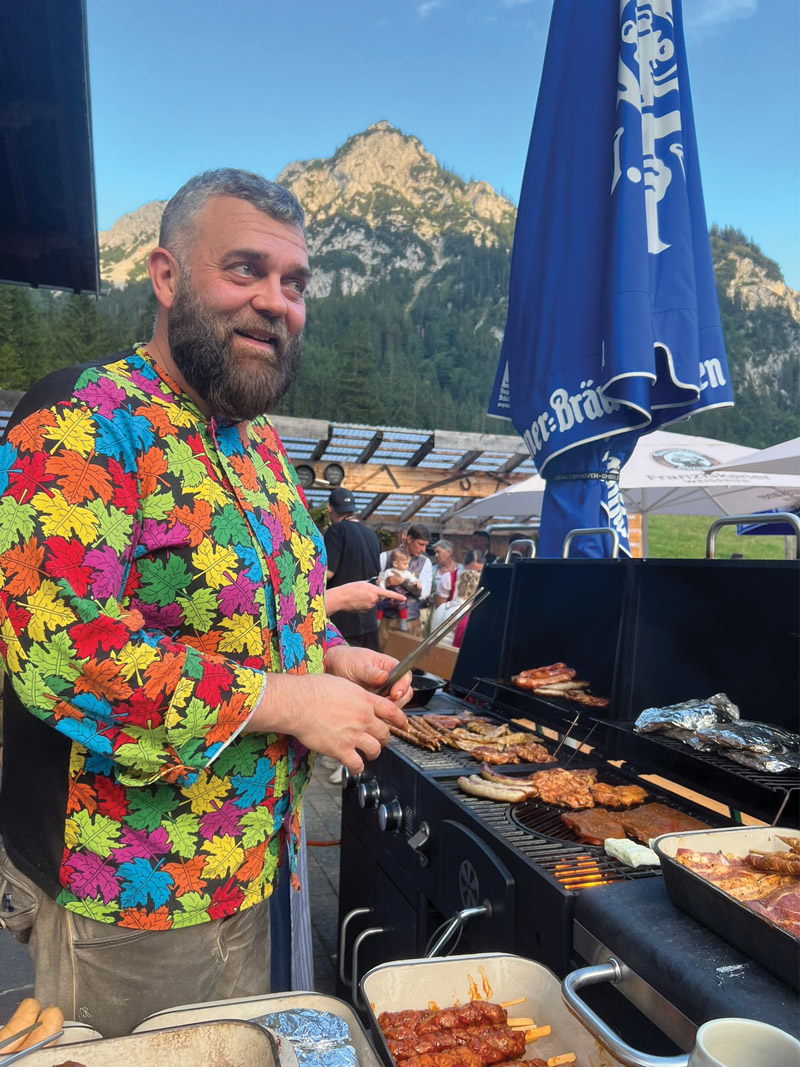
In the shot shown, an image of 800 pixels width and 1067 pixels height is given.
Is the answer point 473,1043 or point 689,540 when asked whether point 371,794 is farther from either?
point 689,540

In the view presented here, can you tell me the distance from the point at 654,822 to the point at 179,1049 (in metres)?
1.29

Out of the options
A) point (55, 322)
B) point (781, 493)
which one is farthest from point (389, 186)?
point (781, 493)

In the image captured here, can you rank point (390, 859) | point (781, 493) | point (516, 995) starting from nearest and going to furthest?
1. point (516, 995)
2. point (390, 859)
3. point (781, 493)

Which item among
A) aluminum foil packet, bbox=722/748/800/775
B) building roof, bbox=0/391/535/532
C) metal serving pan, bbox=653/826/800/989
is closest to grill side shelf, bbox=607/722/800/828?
aluminum foil packet, bbox=722/748/800/775

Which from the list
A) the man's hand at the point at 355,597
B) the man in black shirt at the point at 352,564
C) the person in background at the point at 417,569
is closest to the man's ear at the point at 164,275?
the man's hand at the point at 355,597

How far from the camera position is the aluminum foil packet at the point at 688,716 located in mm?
2027

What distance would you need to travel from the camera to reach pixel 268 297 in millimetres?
1442

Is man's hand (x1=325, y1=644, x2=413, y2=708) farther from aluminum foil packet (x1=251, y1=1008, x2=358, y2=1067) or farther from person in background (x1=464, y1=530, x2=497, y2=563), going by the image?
person in background (x1=464, y1=530, x2=497, y2=563)

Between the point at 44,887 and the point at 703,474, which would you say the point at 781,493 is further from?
the point at 44,887

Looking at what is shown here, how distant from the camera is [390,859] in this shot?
2.54m

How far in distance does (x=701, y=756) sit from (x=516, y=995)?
0.85m

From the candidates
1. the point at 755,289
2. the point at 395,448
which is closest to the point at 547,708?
the point at 395,448

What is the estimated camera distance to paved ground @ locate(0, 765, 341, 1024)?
305cm

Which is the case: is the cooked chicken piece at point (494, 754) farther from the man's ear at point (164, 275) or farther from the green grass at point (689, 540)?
the green grass at point (689, 540)
